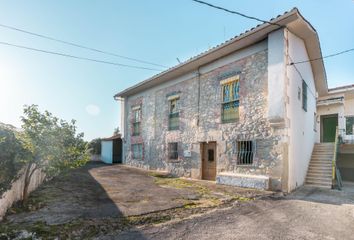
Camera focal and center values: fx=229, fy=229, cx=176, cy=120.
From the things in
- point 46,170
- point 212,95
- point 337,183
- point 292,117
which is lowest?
point 337,183

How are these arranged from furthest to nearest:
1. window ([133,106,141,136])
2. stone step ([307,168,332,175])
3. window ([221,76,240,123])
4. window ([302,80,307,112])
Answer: window ([133,106,141,136]) < window ([302,80,307,112]) < stone step ([307,168,332,175]) < window ([221,76,240,123])

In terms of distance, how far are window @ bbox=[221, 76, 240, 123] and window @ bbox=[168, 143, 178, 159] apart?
405 centimetres

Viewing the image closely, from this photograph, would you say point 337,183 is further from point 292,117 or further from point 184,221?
point 184,221

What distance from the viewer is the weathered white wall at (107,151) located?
74.6 ft

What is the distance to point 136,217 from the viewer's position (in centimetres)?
511

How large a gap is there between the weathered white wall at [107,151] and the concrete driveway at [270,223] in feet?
59.7

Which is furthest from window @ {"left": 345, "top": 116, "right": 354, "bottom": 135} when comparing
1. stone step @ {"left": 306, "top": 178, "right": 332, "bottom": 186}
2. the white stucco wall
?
stone step @ {"left": 306, "top": 178, "right": 332, "bottom": 186}

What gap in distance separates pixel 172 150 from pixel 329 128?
1290cm

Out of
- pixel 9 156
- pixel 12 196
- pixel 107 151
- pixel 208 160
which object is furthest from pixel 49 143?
pixel 107 151

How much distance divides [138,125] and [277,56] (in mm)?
11595

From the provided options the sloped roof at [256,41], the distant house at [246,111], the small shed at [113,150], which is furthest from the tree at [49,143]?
the small shed at [113,150]

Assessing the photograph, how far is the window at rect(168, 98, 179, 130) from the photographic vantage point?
1386 centimetres

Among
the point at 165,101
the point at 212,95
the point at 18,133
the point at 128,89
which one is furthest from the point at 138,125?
the point at 18,133

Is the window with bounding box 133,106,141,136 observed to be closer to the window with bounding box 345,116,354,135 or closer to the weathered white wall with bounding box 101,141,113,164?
the weathered white wall with bounding box 101,141,113,164
